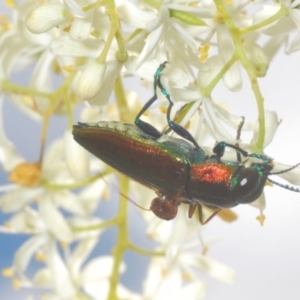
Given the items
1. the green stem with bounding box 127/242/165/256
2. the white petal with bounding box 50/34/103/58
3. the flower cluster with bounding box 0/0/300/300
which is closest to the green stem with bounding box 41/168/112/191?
the flower cluster with bounding box 0/0/300/300

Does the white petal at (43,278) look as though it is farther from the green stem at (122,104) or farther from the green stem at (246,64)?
the green stem at (246,64)

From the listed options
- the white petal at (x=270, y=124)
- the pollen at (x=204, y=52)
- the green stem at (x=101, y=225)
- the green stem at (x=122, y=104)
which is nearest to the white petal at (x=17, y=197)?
the green stem at (x=101, y=225)

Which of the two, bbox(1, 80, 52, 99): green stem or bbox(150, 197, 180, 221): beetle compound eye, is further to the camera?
bbox(1, 80, 52, 99): green stem

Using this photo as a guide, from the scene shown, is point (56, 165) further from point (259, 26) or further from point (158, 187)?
point (259, 26)

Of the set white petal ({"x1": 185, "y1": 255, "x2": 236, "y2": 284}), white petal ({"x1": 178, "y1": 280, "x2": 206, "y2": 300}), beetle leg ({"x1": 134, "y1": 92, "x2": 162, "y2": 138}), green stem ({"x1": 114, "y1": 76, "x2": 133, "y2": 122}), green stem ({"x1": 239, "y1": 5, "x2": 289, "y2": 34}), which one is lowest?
white petal ({"x1": 178, "y1": 280, "x2": 206, "y2": 300})

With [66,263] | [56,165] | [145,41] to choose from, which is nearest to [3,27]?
[56,165]

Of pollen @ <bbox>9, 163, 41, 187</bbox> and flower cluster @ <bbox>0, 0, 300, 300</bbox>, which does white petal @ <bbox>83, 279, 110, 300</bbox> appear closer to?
flower cluster @ <bbox>0, 0, 300, 300</bbox>
